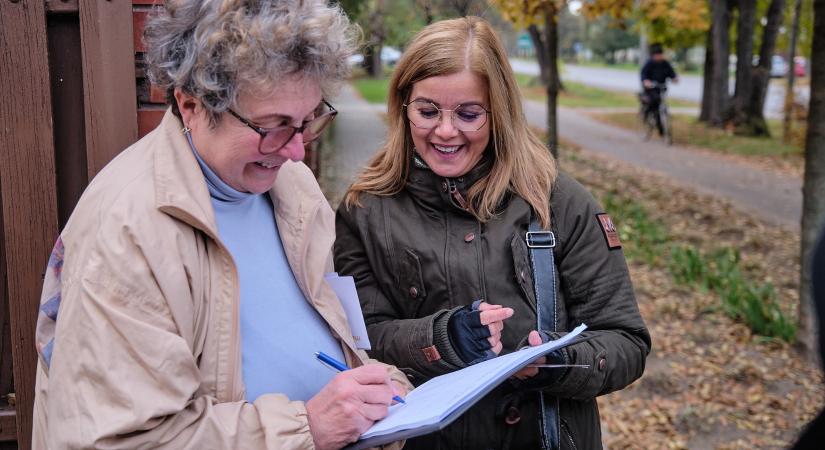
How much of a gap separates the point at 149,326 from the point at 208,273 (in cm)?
17

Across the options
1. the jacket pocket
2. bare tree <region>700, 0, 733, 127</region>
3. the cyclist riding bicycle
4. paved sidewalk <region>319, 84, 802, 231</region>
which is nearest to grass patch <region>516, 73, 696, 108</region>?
bare tree <region>700, 0, 733, 127</region>

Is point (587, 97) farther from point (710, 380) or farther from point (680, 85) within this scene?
point (710, 380)

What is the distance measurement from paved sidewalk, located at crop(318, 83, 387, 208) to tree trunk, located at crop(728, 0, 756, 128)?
759cm

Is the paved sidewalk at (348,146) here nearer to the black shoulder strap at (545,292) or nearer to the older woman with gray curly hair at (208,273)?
the black shoulder strap at (545,292)

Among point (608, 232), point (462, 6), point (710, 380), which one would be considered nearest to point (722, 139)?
point (462, 6)

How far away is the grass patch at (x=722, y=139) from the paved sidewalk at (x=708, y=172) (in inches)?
28.2

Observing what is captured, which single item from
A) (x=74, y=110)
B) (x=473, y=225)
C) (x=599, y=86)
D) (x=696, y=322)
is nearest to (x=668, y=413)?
(x=696, y=322)

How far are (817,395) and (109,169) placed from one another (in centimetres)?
446

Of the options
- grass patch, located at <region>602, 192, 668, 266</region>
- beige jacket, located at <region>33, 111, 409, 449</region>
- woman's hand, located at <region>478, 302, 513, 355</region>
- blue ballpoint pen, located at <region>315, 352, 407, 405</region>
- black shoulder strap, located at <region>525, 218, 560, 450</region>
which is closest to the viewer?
beige jacket, located at <region>33, 111, 409, 449</region>

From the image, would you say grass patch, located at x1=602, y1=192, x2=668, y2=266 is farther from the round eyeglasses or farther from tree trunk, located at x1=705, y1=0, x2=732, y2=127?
tree trunk, located at x1=705, y1=0, x2=732, y2=127

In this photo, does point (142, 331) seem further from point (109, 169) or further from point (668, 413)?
point (668, 413)

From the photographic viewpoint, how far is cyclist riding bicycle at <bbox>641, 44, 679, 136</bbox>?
17.1 m

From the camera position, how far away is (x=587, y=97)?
3116cm

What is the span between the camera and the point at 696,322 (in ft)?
19.5
